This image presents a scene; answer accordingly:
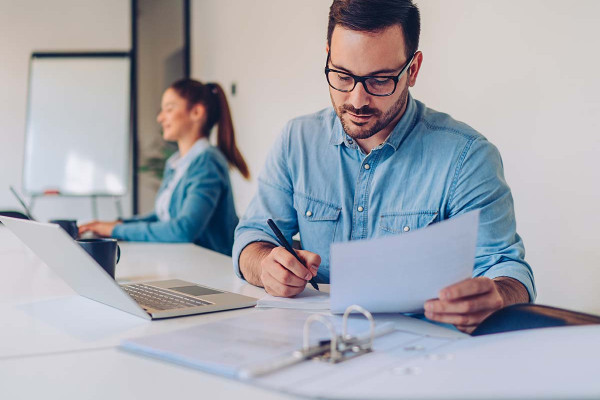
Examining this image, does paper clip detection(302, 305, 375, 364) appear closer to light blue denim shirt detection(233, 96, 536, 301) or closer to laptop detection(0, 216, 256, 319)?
laptop detection(0, 216, 256, 319)

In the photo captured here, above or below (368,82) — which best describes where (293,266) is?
below

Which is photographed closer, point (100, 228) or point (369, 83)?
point (369, 83)

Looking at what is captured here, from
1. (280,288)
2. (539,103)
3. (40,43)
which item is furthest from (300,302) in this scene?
(40,43)

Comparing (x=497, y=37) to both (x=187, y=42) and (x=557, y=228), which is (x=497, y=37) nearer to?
(x=557, y=228)

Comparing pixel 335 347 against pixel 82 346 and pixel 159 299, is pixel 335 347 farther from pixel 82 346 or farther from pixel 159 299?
pixel 159 299

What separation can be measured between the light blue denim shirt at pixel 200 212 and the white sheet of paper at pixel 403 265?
4.90ft

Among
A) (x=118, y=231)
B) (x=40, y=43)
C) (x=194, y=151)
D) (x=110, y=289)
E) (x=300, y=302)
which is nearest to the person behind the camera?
(x=110, y=289)

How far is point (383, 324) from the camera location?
35.4 inches

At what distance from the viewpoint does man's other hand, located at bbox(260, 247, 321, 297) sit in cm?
116

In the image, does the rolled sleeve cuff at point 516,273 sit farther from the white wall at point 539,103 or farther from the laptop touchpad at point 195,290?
the white wall at point 539,103

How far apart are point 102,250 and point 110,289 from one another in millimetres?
331

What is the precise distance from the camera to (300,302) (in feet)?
3.68

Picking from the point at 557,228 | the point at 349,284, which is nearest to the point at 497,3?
the point at 557,228

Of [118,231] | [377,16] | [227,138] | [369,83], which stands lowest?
[118,231]
